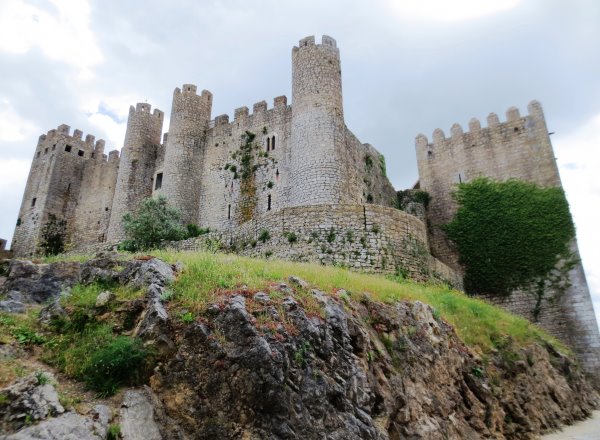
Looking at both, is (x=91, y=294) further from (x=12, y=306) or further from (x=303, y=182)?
(x=303, y=182)

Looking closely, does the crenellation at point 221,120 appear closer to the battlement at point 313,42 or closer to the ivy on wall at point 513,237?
the battlement at point 313,42

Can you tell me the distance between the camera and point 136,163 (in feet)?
108

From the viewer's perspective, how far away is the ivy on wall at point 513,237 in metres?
24.2

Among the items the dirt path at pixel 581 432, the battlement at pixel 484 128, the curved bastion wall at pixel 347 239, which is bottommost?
the dirt path at pixel 581 432

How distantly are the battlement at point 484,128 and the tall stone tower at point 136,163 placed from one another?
19.3m

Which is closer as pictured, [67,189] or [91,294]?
[91,294]

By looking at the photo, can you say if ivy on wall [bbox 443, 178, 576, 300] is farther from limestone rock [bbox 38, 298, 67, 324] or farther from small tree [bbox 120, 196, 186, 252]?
limestone rock [bbox 38, 298, 67, 324]

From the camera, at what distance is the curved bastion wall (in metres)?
17.0

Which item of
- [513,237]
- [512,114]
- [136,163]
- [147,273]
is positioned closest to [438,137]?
[512,114]

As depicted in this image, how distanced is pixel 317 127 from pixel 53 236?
25.5m

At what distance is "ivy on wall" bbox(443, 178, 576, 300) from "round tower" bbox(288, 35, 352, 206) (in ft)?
27.6

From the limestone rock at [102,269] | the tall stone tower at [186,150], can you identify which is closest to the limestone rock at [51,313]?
the limestone rock at [102,269]

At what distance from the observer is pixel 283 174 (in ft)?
90.7

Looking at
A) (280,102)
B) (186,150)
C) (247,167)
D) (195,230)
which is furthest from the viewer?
(186,150)
